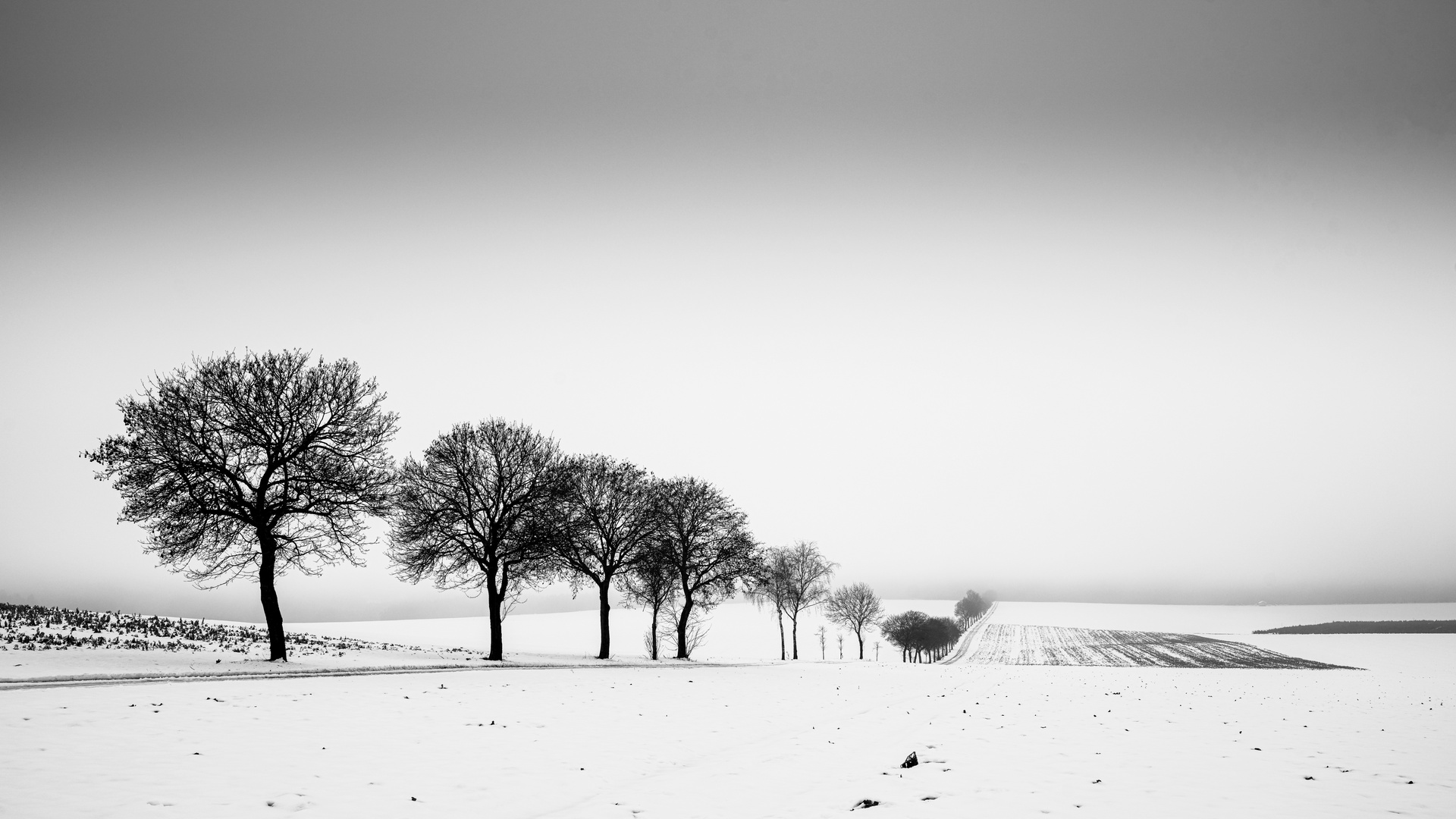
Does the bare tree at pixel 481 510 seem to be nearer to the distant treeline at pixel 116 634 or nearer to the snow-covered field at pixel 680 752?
the distant treeline at pixel 116 634

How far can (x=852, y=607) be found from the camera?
301ft

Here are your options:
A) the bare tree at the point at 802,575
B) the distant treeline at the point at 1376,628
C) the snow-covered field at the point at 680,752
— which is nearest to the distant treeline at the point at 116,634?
the snow-covered field at the point at 680,752

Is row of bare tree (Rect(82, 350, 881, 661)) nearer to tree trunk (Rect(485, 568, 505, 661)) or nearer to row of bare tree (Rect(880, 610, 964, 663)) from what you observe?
tree trunk (Rect(485, 568, 505, 661))

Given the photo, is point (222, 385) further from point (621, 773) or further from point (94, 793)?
point (621, 773)

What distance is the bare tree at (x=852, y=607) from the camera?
90.2 metres

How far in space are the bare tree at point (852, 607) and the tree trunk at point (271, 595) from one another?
7166 cm

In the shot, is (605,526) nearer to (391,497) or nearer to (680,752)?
(391,497)

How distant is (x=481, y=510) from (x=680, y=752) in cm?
2751

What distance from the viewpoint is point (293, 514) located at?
30828 millimetres

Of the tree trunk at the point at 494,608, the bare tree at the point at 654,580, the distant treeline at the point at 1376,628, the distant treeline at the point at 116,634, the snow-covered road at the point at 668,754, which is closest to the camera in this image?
the snow-covered road at the point at 668,754

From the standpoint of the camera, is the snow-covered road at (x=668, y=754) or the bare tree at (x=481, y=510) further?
the bare tree at (x=481, y=510)

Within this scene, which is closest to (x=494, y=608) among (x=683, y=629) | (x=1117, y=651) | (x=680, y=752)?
(x=683, y=629)

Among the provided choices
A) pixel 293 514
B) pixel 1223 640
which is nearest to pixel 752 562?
pixel 293 514

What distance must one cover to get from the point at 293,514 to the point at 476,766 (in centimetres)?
2343
